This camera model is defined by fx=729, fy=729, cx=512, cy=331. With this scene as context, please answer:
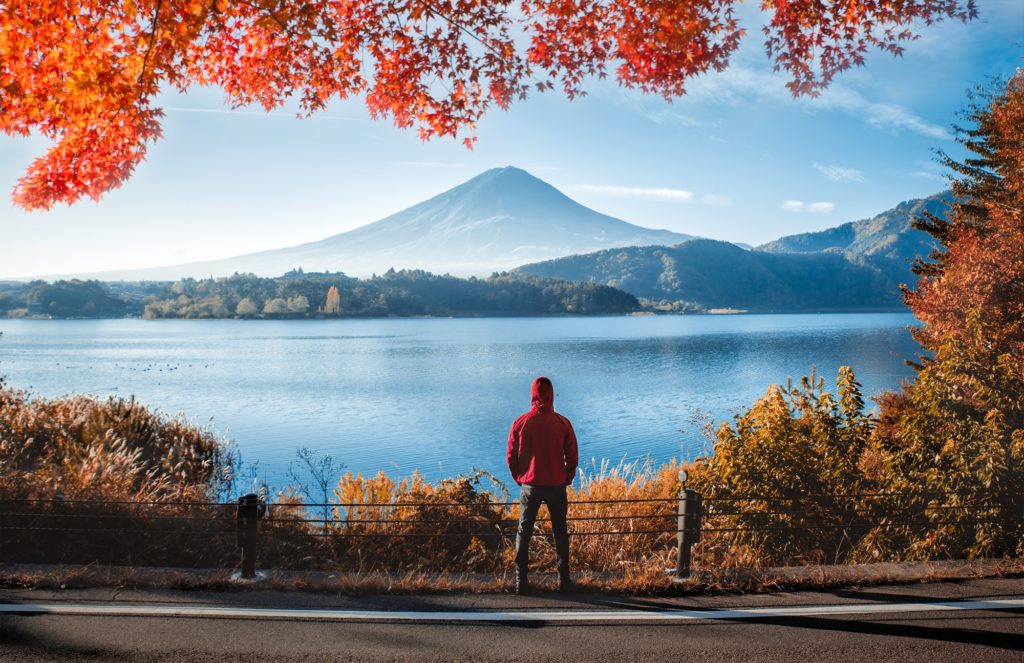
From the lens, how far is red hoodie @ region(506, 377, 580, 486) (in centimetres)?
718

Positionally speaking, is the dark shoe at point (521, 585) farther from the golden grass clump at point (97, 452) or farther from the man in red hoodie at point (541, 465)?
the golden grass clump at point (97, 452)

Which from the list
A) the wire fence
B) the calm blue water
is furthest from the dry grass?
the calm blue water

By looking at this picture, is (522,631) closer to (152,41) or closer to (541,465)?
(541,465)

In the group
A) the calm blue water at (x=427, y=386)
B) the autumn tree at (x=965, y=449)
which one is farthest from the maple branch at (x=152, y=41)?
the calm blue water at (x=427, y=386)

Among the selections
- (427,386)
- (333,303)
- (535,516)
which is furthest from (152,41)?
(333,303)

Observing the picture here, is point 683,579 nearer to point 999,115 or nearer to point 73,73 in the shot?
point 73,73

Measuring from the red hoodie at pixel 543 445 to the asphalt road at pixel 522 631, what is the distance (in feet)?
3.79

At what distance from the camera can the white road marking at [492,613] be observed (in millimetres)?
6270

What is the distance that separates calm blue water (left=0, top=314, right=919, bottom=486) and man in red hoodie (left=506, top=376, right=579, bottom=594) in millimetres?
10211

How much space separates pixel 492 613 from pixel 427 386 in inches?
1853

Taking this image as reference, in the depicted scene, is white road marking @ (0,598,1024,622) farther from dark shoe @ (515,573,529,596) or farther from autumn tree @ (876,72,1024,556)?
autumn tree @ (876,72,1024,556)

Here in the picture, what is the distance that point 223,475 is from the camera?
18000 millimetres

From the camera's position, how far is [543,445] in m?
7.18

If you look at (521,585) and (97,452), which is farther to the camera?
(97,452)
